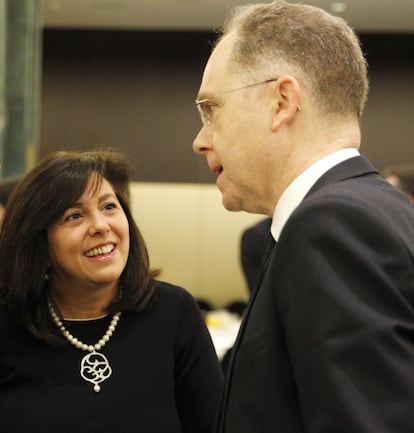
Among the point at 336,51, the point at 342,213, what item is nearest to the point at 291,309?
the point at 342,213

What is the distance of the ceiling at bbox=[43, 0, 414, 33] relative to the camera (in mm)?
8211

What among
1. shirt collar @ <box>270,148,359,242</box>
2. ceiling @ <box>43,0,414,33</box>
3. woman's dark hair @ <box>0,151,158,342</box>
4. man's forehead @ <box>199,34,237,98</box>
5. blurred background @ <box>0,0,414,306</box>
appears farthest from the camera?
blurred background @ <box>0,0,414,306</box>

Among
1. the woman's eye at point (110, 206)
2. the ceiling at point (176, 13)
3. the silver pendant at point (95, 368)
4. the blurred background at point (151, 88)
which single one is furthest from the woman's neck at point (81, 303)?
the blurred background at point (151, 88)

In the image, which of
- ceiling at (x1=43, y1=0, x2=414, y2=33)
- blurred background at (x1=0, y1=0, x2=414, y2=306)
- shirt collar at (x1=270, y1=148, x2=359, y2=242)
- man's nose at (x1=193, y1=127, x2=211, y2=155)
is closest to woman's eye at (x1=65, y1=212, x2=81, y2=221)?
man's nose at (x1=193, y1=127, x2=211, y2=155)

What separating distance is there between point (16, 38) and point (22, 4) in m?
0.26

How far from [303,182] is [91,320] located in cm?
107

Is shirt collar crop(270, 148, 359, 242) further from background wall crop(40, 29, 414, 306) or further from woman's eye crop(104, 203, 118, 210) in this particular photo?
background wall crop(40, 29, 414, 306)

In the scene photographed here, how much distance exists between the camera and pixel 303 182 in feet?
4.68

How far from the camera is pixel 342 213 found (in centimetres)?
121

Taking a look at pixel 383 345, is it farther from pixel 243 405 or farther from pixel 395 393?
pixel 243 405

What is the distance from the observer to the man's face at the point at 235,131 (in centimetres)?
148

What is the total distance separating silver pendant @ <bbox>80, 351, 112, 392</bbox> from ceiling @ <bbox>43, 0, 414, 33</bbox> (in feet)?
20.3

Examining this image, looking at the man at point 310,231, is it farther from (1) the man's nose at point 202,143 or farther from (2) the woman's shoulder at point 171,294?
(2) the woman's shoulder at point 171,294

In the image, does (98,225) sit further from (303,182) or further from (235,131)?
(303,182)
